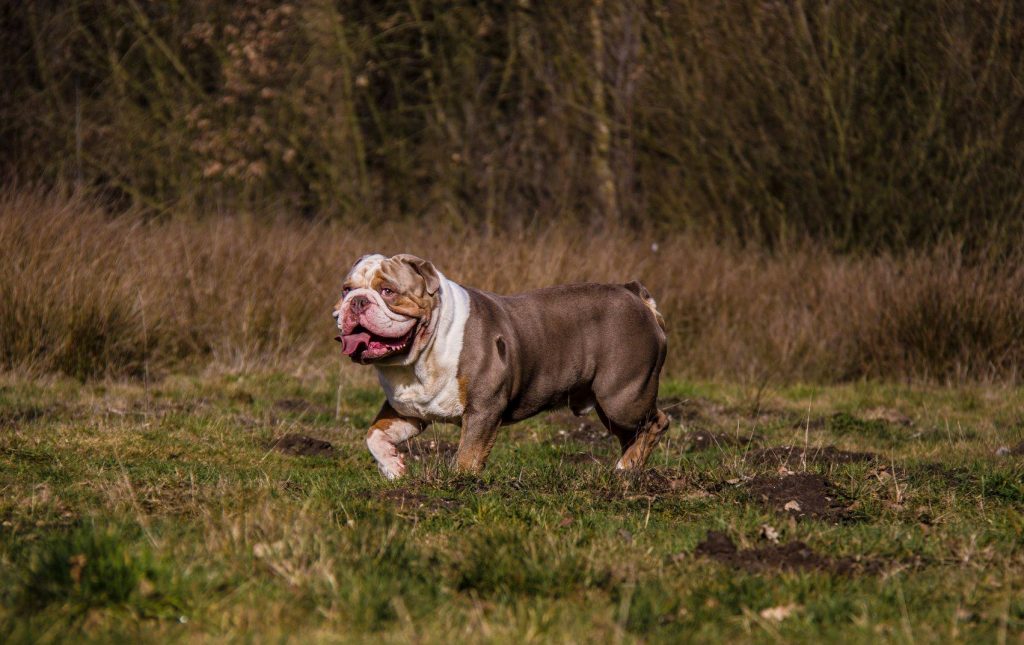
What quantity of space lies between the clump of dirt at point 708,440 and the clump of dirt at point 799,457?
0.81m

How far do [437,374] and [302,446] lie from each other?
1.59 meters

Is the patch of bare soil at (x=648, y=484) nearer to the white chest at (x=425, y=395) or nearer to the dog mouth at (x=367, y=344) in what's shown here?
the white chest at (x=425, y=395)

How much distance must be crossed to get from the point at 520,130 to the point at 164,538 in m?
18.3

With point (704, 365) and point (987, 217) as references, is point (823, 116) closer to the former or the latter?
point (987, 217)

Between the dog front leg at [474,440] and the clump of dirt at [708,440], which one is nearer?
the dog front leg at [474,440]

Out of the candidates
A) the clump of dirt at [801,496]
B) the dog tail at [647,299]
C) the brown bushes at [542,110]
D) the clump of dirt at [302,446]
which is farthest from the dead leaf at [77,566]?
the brown bushes at [542,110]

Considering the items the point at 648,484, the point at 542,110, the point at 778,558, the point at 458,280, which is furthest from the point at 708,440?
the point at 542,110

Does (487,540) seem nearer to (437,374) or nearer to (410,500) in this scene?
(410,500)

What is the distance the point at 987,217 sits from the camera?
15.0 metres

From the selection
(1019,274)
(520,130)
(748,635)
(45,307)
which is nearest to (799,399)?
(1019,274)

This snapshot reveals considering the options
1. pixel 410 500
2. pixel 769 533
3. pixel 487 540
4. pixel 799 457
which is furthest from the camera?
pixel 799 457

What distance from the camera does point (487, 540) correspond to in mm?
4613

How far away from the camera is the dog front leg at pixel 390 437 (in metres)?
6.52

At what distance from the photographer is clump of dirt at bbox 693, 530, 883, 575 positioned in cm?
469
